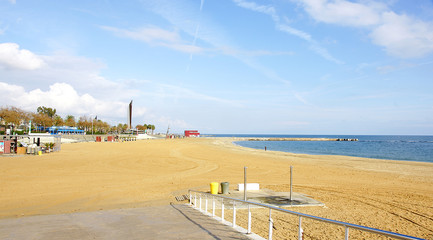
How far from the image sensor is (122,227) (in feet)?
24.8

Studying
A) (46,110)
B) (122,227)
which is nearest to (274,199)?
(122,227)

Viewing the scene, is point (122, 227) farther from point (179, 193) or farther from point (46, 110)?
point (46, 110)

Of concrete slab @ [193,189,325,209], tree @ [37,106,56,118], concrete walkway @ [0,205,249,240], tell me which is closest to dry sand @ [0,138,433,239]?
concrete slab @ [193,189,325,209]

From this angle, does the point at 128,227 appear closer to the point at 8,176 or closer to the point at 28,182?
the point at 28,182

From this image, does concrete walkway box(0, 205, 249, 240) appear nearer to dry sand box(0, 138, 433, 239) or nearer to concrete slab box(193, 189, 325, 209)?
dry sand box(0, 138, 433, 239)

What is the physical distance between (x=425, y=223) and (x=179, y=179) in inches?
530

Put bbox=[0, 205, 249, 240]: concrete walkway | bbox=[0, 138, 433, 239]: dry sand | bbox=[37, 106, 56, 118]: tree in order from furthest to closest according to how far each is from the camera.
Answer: bbox=[37, 106, 56, 118]: tree < bbox=[0, 138, 433, 239]: dry sand < bbox=[0, 205, 249, 240]: concrete walkway

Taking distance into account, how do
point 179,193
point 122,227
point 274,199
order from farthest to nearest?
point 179,193, point 274,199, point 122,227

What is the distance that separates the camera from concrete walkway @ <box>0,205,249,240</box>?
21.9 feet

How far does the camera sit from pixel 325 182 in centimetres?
1936

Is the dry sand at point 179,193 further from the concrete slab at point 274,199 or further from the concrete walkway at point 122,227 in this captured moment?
the concrete walkway at point 122,227

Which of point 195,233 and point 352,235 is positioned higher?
point 195,233

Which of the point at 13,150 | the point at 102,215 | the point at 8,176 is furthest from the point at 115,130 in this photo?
the point at 102,215

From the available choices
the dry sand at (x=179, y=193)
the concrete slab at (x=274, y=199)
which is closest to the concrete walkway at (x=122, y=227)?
the dry sand at (x=179, y=193)
